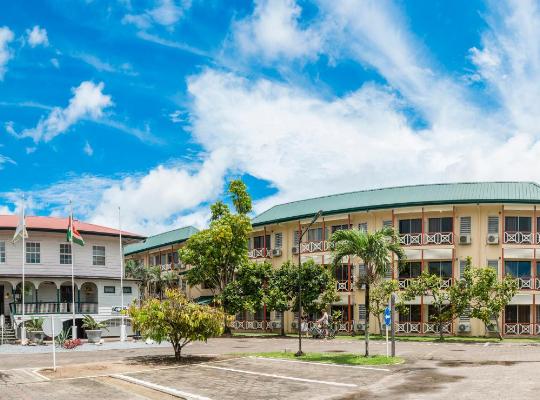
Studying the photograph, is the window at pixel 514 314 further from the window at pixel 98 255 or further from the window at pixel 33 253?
the window at pixel 33 253

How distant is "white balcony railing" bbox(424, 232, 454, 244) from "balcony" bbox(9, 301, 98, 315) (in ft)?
Result: 82.3

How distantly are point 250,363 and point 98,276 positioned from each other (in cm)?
2322

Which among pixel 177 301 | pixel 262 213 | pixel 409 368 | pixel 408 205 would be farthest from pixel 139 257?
pixel 409 368

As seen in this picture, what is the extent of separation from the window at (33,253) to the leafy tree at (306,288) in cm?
1713

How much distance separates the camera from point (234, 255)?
4753 cm

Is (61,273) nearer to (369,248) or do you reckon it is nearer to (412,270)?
(412,270)

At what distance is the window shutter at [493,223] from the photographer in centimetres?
4431

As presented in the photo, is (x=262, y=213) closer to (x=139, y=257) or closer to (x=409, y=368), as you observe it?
(x=139, y=257)

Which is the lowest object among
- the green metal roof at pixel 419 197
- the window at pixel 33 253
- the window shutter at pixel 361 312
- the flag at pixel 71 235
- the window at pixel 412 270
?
the window shutter at pixel 361 312

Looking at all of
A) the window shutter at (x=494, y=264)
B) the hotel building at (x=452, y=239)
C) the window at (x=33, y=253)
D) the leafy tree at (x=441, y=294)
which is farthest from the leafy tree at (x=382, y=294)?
the window at (x=33, y=253)

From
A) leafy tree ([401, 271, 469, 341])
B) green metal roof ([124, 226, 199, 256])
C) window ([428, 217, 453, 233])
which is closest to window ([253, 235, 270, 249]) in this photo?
green metal roof ([124, 226, 199, 256])

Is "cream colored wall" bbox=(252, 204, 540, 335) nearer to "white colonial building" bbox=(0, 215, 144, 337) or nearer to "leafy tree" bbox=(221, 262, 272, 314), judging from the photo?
"leafy tree" bbox=(221, 262, 272, 314)

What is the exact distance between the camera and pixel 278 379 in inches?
838

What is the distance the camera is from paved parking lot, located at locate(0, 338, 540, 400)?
18172mm
